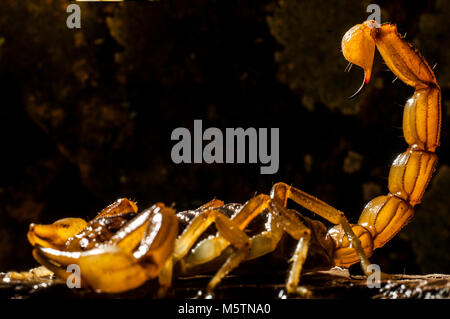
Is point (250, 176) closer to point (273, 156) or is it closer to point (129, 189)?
point (273, 156)

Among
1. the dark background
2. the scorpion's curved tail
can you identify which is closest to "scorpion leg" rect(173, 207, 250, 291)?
the scorpion's curved tail

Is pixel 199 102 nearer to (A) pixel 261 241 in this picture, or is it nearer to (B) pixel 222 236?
(A) pixel 261 241

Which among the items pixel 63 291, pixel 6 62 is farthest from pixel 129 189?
pixel 63 291

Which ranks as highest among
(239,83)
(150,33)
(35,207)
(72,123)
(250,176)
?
(150,33)

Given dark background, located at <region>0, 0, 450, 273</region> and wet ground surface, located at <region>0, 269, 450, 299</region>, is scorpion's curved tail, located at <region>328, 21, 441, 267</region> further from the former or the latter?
dark background, located at <region>0, 0, 450, 273</region>

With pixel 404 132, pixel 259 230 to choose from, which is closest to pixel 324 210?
pixel 259 230
